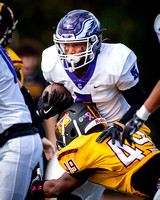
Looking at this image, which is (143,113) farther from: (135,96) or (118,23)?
(118,23)

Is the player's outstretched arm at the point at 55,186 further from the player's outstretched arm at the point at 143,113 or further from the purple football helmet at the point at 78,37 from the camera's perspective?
the purple football helmet at the point at 78,37

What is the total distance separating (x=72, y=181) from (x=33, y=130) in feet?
1.55

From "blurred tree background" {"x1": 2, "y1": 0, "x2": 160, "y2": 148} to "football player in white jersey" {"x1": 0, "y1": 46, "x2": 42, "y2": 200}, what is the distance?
3.87 metres

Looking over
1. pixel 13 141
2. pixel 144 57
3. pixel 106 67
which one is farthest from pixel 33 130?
pixel 144 57

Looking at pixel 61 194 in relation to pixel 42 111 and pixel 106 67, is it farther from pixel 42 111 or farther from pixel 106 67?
pixel 106 67

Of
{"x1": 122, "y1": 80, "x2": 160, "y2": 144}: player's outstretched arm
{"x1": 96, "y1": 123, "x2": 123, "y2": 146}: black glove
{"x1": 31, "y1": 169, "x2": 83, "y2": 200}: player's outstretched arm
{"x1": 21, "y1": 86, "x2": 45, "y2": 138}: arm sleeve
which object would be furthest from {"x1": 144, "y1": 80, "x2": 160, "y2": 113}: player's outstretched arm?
{"x1": 21, "y1": 86, "x2": 45, "y2": 138}: arm sleeve

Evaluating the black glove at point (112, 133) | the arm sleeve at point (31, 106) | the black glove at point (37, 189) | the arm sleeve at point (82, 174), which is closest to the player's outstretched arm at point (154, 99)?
the black glove at point (112, 133)

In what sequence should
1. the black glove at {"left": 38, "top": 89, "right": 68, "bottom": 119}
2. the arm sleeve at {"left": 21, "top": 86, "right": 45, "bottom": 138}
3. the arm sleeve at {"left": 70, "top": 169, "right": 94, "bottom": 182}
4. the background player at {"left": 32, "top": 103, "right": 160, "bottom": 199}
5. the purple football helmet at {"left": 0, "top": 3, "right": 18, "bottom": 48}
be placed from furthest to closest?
1. the purple football helmet at {"left": 0, "top": 3, "right": 18, "bottom": 48}
2. the arm sleeve at {"left": 21, "top": 86, "right": 45, "bottom": 138}
3. the black glove at {"left": 38, "top": 89, "right": 68, "bottom": 119}
4. the arm sleeve at {"left": 70, "top": 169, "right": 94, "bottom": 182}
5. the background player at {"left": 32, "top": 103, "right": 160, "bottom": 199}

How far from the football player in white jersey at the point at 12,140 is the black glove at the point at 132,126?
747 millimetres

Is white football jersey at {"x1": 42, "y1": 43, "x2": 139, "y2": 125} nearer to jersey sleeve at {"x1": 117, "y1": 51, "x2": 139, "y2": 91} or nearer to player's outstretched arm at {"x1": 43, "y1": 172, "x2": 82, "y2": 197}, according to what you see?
jersey sleeve at {"x1": 117, "y1": 51, "x2": 139, "y2": 91}

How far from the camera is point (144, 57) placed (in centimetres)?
809

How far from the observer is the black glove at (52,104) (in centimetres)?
386

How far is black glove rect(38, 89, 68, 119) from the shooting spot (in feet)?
12.7

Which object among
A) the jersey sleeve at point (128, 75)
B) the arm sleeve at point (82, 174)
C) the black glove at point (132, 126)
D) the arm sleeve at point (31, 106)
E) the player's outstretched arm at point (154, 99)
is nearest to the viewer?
the player's outstretched arm at point (154, 99)
